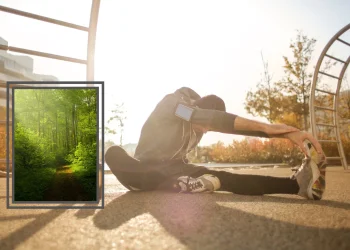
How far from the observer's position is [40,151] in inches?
66.8

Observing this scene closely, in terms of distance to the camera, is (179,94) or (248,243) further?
(179,94)

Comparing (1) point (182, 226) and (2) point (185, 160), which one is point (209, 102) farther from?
(1) point (182, 226)

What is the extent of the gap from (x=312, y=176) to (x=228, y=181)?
1.72 feet

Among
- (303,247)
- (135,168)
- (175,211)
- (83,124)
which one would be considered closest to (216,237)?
(303,247)

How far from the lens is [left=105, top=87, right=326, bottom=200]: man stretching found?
1994mm

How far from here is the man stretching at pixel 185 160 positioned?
1.99 m

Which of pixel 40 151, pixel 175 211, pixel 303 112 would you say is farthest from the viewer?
pixel 303 112

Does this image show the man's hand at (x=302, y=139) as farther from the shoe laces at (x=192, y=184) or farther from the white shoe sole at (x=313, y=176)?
the shoe laces at (x=192, y=184)

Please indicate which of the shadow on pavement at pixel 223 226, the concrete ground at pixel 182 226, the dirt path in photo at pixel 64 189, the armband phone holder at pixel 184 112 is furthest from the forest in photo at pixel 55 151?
the armband phone holder at pixel 184 112

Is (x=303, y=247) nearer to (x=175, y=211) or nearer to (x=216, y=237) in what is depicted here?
(x=216, y=237)

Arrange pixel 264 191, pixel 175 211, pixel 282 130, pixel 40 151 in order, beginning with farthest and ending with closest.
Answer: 1. pixel 264 191
2. pixel 282 130
3. pixel 40 151
4. pixel 175 211

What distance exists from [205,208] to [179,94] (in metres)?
1.02

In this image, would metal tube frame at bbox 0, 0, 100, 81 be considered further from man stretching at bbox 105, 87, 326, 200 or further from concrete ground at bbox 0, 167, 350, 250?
concrete ground at bbox 0, 167, 350, 250

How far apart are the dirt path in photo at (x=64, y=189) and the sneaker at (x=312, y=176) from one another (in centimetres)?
119
